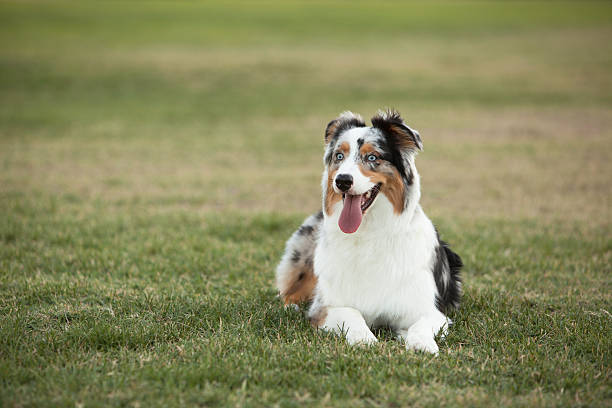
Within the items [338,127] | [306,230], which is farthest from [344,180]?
[306,230]

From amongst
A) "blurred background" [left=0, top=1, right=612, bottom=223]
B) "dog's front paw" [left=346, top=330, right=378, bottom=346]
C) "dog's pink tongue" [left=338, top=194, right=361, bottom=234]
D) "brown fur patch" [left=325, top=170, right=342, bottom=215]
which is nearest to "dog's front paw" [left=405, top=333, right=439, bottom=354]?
"dog's front paw" [left=346, top=330, right=378, bottom=346]

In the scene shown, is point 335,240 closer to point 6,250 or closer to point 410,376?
point 410,376

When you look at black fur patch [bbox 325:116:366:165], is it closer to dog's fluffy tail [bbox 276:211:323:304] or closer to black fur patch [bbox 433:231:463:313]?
dog's fluffy tail [bbox 276:211:323:304]

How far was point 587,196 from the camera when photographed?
12680mm

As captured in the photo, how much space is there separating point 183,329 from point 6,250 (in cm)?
392

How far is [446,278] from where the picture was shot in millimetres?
6074

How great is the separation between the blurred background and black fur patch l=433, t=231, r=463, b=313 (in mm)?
4889

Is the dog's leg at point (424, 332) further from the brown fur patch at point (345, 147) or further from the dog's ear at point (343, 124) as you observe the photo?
the dog's ear at point (343, 124)

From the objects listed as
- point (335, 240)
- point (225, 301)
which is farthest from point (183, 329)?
point (335, 240)

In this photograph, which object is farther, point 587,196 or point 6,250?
point 587,196

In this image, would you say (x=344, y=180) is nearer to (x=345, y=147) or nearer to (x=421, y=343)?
(x=345, y=147)

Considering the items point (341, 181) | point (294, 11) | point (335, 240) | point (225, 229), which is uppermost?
point (294, 11)

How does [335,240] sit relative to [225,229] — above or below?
above

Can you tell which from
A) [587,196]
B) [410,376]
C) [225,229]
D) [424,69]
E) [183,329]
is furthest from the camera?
[424,69]
